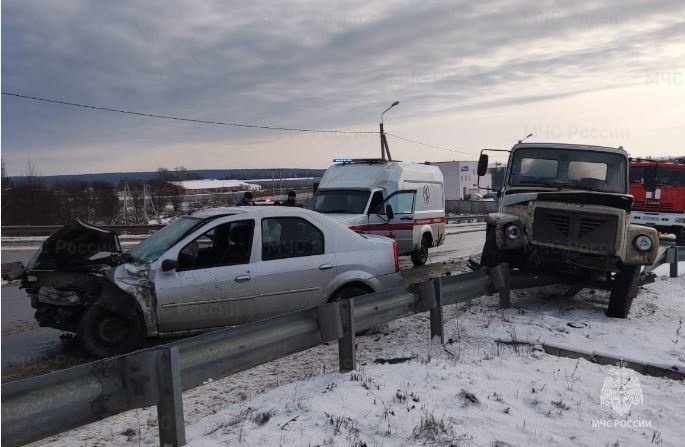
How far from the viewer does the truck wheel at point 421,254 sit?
13.8 m

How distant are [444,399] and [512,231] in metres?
4.13

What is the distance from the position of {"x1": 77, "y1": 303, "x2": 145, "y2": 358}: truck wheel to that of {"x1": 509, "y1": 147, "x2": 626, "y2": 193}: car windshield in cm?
643

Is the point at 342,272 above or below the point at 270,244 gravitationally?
below

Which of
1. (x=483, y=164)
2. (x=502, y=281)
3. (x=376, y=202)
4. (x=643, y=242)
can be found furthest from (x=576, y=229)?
(x=376, y=202)

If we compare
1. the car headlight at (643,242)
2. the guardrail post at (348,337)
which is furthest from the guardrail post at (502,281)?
the guardrail post at (348,337)

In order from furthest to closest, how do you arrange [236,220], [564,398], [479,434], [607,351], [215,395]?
[236,220] → [607,351] → [215,395] → [564,398] → [479,434]

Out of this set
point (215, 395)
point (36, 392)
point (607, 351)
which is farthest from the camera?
point (607, 351)

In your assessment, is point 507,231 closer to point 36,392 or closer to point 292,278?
point 292,278

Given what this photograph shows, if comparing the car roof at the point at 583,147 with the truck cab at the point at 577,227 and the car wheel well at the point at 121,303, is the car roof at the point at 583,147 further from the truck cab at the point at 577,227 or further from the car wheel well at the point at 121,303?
the car wheel well at the point at 121,303

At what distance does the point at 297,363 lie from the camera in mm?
5844

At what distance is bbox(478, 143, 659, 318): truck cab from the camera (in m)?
7.16

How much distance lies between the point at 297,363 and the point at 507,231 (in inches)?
148

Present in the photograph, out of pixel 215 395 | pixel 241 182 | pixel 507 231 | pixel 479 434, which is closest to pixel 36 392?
pixel 215 395

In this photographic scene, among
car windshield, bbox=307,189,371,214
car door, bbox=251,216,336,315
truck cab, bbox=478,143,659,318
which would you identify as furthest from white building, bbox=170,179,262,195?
car door, bbox=251,216,336,315
